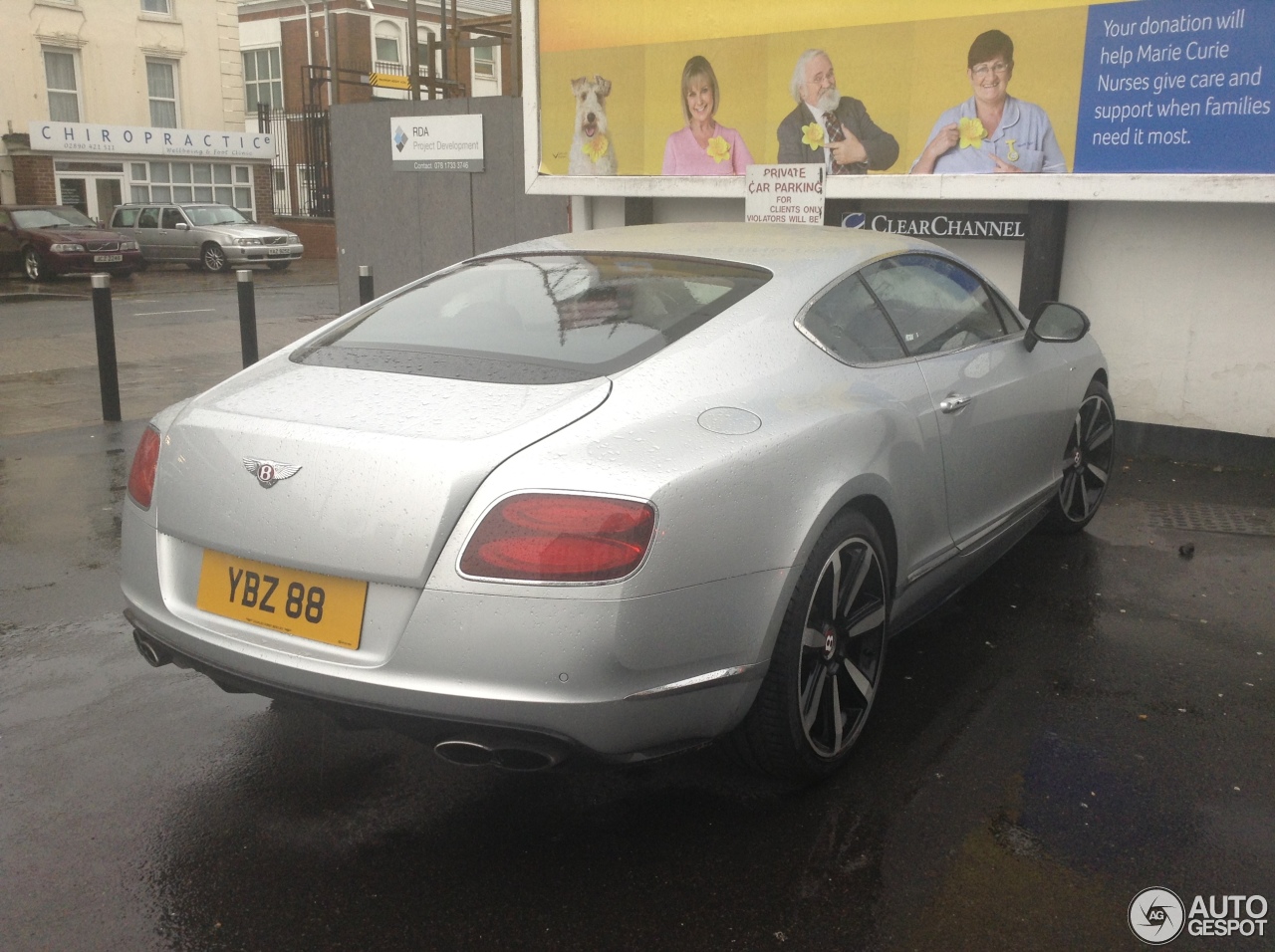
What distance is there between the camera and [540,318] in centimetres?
343

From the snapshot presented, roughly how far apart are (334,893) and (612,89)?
8.05m

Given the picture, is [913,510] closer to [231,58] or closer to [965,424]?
[965,424]

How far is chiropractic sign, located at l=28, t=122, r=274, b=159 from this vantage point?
31.3 m

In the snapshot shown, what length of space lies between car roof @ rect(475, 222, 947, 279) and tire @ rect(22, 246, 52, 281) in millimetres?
23998

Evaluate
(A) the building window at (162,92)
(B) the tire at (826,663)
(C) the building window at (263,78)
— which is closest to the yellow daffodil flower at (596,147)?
(B) the tire at (826,663)

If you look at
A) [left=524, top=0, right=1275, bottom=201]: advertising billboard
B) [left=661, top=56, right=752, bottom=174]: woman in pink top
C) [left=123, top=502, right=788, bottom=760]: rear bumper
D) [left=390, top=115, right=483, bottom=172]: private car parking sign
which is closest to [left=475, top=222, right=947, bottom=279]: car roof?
[left=123, top=502, right=788, bottom=760]: rear bumper

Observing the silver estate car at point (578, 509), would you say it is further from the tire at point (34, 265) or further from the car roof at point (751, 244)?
the tire at point (34, 265)

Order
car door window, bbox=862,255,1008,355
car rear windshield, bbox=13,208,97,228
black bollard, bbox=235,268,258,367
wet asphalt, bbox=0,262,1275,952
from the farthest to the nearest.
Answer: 1. car rear windshield, bbox=13,208,97,228
2. black bollard, bbox=235,268,258,367
3. car door window, bbox=862,255,1008,355
4. wet asphalt, bbox=0,262,1275,952

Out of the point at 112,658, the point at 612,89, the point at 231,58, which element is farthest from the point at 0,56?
the point at 112,658

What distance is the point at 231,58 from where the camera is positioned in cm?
3647

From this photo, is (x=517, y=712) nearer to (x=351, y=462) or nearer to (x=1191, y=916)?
(x=351, y=462)

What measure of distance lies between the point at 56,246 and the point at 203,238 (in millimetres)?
3616

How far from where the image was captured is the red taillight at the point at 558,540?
101 inches

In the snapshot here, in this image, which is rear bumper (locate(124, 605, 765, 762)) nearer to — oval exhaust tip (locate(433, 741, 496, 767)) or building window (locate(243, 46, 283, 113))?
oval exhaust tip (locate(433, 741, 496, 767))
